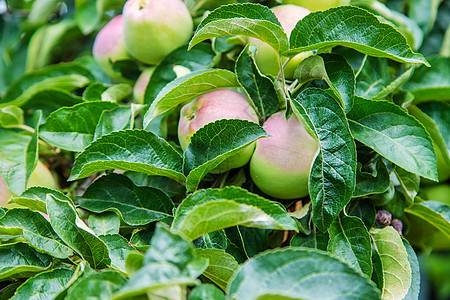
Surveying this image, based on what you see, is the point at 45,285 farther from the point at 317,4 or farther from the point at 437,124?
the point at 437,124

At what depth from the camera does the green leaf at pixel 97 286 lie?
380 mm

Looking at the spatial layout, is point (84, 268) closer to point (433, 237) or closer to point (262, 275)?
point (262, 275)

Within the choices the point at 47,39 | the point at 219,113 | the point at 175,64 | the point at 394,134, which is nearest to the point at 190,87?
the point at 219,113

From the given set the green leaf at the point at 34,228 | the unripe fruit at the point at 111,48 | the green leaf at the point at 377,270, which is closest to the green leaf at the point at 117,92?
the unripe fruit at the point at 111,48

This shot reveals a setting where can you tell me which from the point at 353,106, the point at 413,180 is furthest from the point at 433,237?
the point at 353,106

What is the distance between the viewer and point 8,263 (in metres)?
0.52

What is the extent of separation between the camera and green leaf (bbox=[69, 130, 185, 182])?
1.77 ft

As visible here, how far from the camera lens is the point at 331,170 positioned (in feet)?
Answer: 1.61

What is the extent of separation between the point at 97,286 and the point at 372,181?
355 millimetres

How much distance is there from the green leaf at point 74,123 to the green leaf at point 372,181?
1.20 feet

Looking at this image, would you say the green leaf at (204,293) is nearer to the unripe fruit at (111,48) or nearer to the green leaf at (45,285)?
the green leaf at (45,285)

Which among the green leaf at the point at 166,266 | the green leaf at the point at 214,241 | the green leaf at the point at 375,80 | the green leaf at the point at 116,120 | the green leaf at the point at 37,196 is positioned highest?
the green leaf at the point at 375,80

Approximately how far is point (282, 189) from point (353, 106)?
14cm

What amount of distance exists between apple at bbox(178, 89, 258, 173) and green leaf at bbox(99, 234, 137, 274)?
0.14 metres
